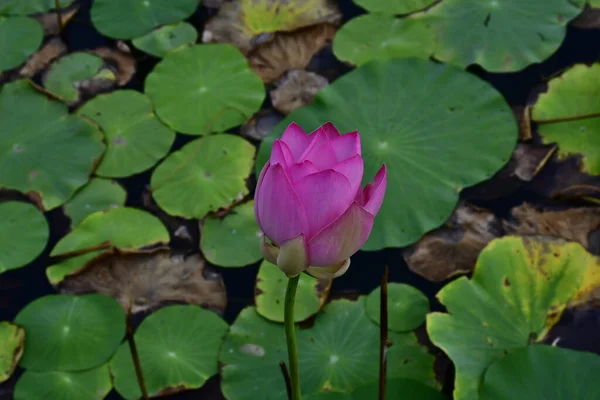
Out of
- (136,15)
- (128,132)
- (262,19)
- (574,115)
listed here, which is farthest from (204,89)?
(574,115)

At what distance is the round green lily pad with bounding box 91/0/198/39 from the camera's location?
2.74m

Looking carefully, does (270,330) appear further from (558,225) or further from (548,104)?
(548,104)

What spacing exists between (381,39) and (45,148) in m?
1.21

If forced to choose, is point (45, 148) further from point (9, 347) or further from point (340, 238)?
point (340, 238)

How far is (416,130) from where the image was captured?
2191mm

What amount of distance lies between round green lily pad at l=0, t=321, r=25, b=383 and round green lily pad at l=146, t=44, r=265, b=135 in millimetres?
819

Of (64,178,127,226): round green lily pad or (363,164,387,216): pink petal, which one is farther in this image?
(64,178,127,226): round green lily pad

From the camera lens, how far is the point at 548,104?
229 centimetres

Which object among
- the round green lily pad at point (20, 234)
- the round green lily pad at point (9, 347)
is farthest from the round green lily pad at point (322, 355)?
the round green lily pad at point (20, 234)

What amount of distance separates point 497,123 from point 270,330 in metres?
0.94

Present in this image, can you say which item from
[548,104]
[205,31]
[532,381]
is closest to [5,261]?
[205,31]

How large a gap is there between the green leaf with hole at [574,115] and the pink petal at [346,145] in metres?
1.26

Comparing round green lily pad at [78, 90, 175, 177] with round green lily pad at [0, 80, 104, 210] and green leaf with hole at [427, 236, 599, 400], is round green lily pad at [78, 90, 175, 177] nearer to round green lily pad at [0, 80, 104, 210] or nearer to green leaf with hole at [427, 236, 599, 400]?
round green lily pad at [0, 80, 104, 210]

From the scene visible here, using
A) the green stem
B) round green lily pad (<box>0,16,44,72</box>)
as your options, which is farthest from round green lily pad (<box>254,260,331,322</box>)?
round green lily pad (<box>0,16,44,72</box>)
